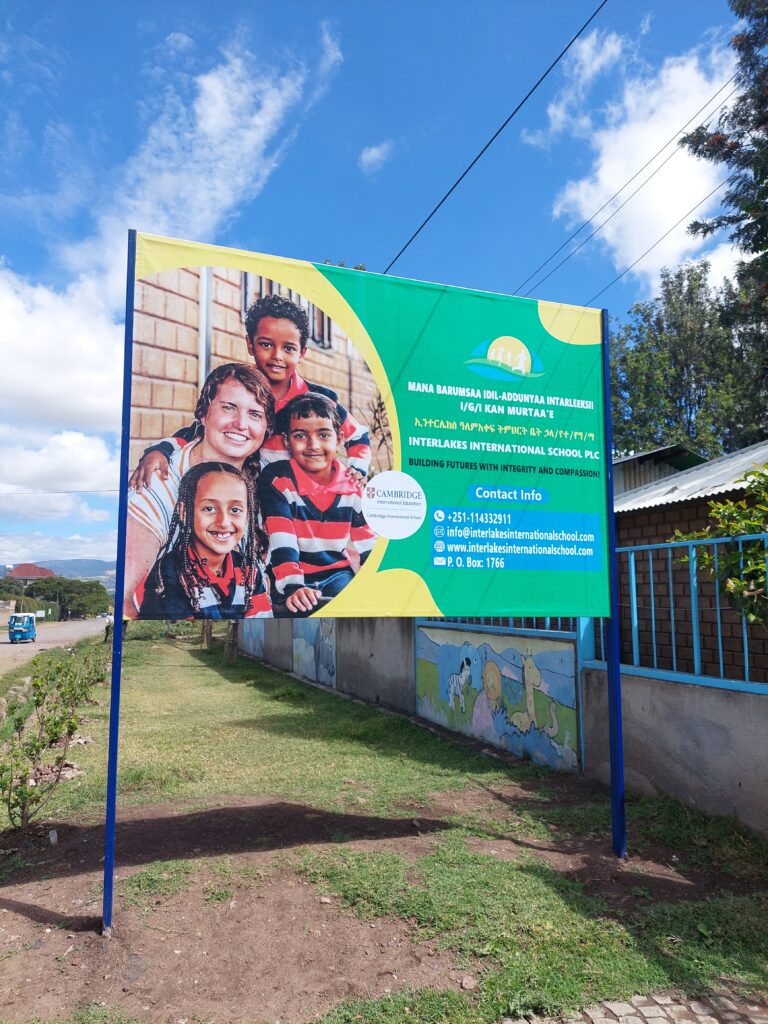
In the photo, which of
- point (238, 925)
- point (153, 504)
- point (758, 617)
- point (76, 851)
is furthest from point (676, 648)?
point (76, 851)

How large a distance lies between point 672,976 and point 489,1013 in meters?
0.98

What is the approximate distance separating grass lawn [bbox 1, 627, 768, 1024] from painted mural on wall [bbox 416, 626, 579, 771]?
0.42 metres

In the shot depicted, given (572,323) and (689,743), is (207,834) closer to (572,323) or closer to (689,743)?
(689,743)

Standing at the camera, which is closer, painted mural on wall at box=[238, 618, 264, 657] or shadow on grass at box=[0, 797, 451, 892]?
shadow on grass at box=[0, 797, 451, 892]

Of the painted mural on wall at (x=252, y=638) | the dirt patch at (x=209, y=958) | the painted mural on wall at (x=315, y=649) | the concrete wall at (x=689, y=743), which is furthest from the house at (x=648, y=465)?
the painted mural on wall at (x=252, y=638)

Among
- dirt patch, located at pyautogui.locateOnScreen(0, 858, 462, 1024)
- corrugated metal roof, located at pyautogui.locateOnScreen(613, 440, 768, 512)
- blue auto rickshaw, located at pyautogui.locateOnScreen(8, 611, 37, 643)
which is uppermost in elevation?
corrugated metal roof, located at pyautogui.locateOnScreen(613, 440, 768, 512)

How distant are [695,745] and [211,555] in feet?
13.1

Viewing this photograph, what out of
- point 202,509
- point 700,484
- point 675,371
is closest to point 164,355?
point 202,509

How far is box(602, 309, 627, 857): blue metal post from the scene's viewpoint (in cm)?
479

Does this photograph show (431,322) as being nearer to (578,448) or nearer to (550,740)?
(578,448)

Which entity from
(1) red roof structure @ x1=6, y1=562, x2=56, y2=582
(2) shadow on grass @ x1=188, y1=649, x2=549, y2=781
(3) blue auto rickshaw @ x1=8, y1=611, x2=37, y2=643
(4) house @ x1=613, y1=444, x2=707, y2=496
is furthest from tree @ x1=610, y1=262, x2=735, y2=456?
(1) red roof structure @ x1=6, y1=562, x2=56, y2=582

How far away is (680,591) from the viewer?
20.1 feet

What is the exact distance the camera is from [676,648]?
5.97m

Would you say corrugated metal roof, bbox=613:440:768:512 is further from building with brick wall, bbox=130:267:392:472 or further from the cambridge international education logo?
building with brick wall, bbox=130:267:392:472
